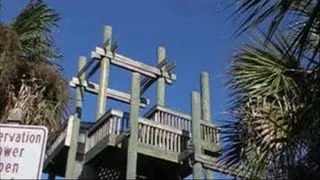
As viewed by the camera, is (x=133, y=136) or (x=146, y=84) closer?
(x=133, y=136)

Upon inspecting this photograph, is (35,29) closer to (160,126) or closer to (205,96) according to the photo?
(160,126)

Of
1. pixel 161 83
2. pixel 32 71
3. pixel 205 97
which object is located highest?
pixel 161 83

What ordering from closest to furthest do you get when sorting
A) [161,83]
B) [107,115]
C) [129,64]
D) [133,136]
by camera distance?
[133,136] < [107,115] < [129,64] < [161,83]

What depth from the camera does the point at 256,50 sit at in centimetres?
678

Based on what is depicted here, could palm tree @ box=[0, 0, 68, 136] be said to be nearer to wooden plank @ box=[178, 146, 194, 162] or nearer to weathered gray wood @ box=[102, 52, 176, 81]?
wooden plank @ box=[178, 146, 194, 162]

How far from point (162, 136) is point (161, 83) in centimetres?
276

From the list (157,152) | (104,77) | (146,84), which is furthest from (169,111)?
(146,84)

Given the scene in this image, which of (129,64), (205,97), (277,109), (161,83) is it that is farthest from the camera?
(161,83)

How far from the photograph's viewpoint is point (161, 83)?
16.7 metres

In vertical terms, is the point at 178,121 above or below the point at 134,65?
below

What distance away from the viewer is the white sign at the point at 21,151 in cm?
288

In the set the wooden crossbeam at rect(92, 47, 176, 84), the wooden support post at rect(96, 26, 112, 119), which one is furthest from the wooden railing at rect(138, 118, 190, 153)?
the wooden crossbeam at rect(92, 47, 176, 84)

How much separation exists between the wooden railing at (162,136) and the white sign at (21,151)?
10.7 m

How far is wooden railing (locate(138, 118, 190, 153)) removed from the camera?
45.7ft
